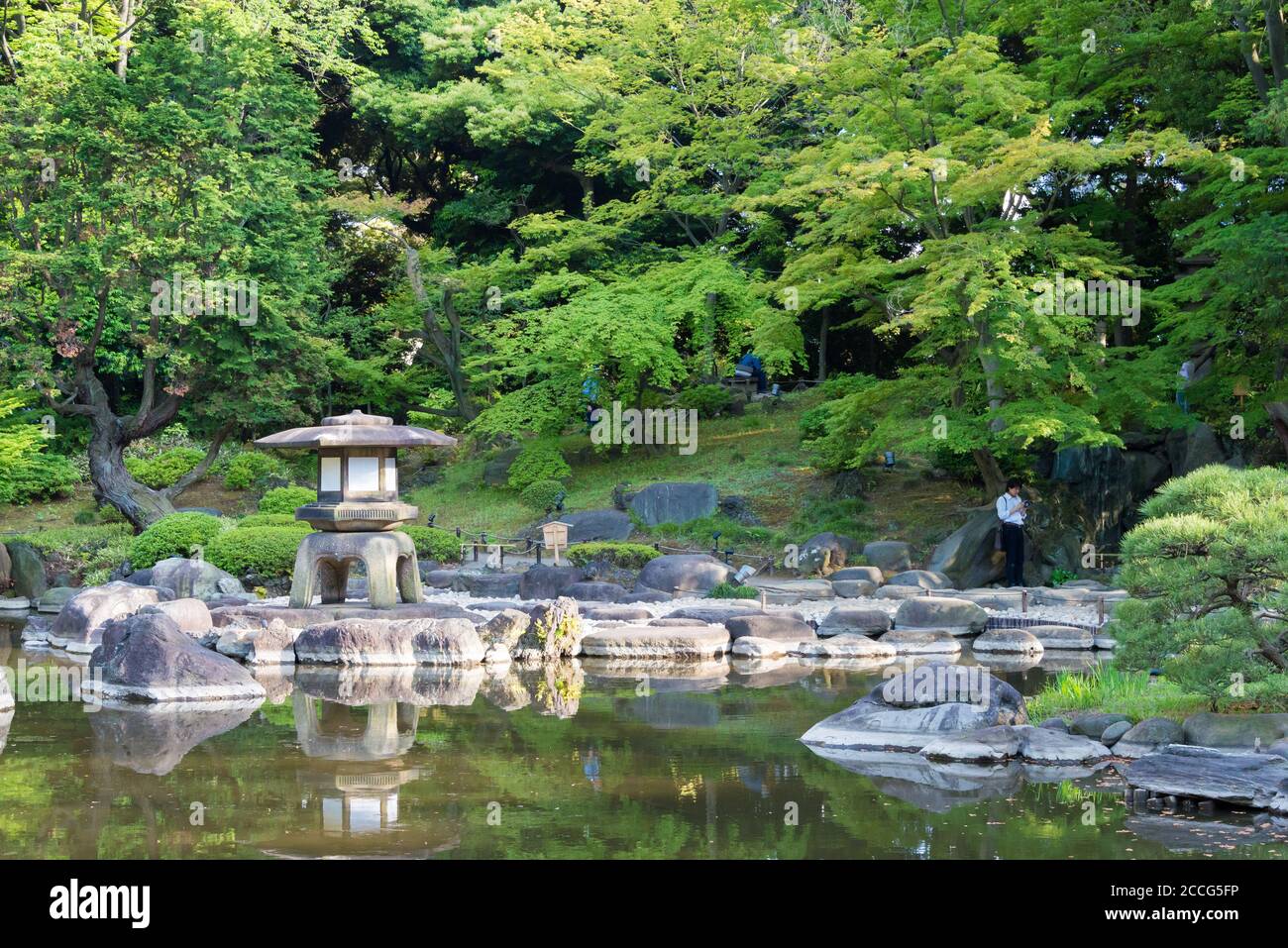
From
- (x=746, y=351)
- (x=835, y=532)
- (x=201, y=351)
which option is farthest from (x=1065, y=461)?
(x=201, y=351)

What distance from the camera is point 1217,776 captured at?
7.88 meters

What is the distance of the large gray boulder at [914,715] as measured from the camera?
958 cm

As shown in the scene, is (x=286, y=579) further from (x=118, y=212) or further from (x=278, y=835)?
(x=278, y=835)

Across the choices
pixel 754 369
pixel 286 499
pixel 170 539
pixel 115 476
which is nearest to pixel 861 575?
pixel 286 499

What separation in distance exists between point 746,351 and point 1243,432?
11615 mm

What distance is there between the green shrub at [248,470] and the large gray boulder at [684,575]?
11632 mm

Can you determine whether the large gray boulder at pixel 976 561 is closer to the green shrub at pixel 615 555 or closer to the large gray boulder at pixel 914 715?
the green shrub at pixel 615 555

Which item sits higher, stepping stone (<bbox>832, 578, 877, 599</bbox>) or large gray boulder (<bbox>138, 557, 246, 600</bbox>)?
large gray boulder (<bbox>138, 557, 246, 600</bbox>)

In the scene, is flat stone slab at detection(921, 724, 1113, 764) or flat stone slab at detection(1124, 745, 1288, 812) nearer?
flat stone slab at detection(1124, 745, 1288, 812)

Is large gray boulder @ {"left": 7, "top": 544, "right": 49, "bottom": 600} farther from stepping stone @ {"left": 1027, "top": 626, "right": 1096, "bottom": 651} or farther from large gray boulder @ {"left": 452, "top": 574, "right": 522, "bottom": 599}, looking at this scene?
stepping stone @ {"left": 1027, "top": 626, "right": 1096, "bottom": 651}

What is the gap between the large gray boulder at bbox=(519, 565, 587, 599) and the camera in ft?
60.4

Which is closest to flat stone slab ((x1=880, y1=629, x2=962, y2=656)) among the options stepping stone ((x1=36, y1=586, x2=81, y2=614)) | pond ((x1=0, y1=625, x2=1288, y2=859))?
pond ((x1=0, y1=625, x2=1288, y2=859))

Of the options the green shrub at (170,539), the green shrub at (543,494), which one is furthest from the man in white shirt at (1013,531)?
the green shrub at (170,539)

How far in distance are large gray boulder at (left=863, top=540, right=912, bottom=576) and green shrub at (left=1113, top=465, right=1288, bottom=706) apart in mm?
10760
